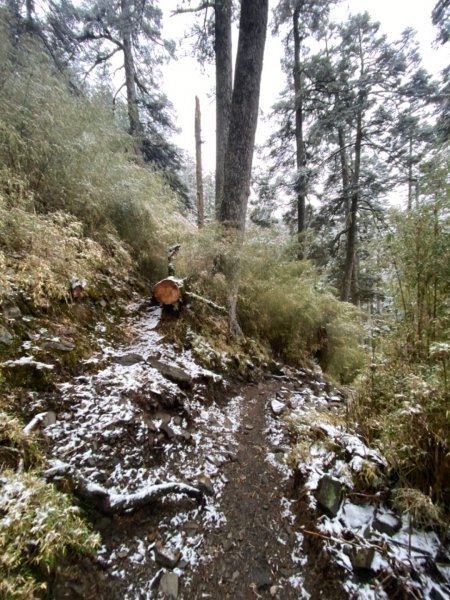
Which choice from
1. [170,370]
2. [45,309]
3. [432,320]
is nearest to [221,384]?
[170,370]

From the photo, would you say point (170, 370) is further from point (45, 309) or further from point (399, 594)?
point (399, 594)

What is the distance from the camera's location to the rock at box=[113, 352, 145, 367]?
2.84 metres

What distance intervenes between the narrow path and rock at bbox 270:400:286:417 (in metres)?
0.78

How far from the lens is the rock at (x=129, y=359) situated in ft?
9.32

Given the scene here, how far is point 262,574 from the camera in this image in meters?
1.63

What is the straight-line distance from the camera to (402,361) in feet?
8.84

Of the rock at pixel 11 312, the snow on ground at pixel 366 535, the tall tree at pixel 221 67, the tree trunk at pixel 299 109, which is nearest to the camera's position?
the snow on ground at pixel 366 535

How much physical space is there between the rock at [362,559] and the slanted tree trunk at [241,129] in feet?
10.6

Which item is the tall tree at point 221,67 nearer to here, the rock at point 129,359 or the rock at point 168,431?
the rock at point 129,359

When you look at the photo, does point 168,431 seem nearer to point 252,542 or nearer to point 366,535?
point 252,542

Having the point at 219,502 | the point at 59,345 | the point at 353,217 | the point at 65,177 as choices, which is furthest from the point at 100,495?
the point at 353,217

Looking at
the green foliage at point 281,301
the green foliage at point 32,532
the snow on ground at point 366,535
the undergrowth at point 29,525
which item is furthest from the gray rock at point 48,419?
the green foliage at point 281,301

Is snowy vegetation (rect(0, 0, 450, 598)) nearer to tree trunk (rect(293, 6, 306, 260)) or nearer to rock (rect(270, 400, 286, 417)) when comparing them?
tree trunk (rect(293, 6, 306, 260))

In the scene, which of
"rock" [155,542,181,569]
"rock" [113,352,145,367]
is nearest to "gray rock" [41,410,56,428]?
"rock" [113,352,145,367]
